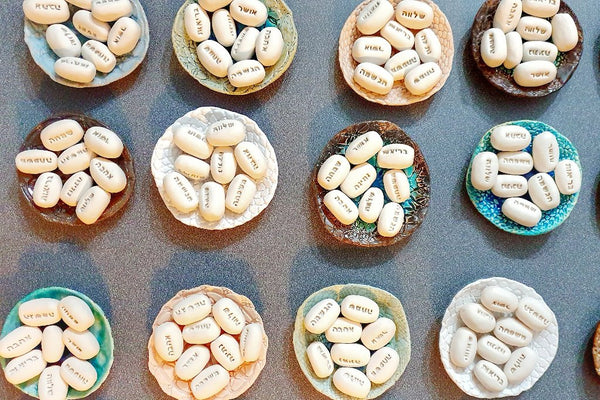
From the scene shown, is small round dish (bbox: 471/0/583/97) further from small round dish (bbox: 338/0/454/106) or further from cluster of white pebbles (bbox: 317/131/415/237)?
cluster of white pebbles (bbox: 317/131/415/237)

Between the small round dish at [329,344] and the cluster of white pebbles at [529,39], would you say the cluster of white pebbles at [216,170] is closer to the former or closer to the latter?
the small round dish at [329,344]

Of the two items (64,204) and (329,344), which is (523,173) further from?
(64,204)

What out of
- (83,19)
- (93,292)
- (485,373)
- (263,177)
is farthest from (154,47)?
(485,373)

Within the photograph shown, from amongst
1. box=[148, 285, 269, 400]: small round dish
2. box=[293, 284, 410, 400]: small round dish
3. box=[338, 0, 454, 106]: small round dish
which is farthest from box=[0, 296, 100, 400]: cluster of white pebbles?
box=[338, 0, 454, 106]: small round dish

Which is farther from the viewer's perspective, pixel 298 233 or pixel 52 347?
pixel 298 233

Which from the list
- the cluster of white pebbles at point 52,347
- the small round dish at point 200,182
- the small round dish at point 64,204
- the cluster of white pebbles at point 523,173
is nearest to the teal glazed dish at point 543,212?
the cluster of white pebbles at point 523,173

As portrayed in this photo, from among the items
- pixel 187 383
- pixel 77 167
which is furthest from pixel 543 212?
pixel 77 167
